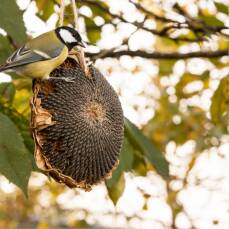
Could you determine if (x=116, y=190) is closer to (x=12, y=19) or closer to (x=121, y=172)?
(x=121, y=172)

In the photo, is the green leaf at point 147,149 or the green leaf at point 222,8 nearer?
the green leaf at point 147,149

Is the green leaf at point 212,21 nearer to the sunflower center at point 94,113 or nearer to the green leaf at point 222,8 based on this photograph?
the green leaf at point 222,8

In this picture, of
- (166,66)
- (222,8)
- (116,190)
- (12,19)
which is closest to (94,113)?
(12,19)

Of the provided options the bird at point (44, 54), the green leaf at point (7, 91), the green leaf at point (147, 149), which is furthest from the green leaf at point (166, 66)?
the bird at point (44, 54)

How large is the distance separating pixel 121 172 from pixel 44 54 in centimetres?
40

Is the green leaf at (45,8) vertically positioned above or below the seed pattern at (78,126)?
below

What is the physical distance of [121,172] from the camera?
1.56 meters

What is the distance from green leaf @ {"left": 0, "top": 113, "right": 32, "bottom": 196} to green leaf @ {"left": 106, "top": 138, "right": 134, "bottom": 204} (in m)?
0.35

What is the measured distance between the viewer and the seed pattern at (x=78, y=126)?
125 cm

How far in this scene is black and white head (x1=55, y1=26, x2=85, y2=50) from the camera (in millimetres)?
1342

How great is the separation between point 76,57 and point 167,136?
5.87ft

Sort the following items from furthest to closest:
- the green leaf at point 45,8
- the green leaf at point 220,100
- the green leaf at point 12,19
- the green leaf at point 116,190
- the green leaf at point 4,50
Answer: the green leaf at point 220,100 < the green leaf at point 45,8 < the green leaf at point 116,190 < the green leaf at point 4,50 < the green leaf at point 12,19

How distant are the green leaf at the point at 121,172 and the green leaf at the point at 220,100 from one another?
0.59 meters

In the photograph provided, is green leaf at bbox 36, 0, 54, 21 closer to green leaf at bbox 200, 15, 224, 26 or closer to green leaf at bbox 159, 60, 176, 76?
green leaf at bbox 200, 15, 224, 26
